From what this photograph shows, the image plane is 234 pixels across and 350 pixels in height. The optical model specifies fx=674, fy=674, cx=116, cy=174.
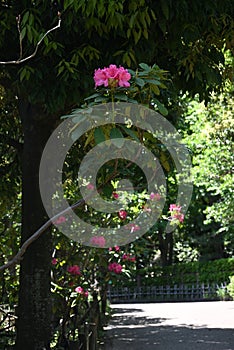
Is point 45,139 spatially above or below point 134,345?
above

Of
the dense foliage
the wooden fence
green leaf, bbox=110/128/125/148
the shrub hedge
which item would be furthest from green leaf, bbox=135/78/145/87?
the wooden fence

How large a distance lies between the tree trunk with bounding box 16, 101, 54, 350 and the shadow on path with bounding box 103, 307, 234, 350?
3273 mm

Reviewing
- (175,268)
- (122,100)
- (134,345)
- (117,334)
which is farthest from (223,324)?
(175,268)

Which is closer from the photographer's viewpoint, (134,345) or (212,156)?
(134,345)

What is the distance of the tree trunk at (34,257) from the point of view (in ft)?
23.6

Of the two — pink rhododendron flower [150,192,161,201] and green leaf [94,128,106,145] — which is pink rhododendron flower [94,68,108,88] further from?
pink rhododendron flower [150,192,161,201]

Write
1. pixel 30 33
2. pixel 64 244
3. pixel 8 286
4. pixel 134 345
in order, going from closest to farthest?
1. pixel 30 33
2. pixel 8 286
3. pixel 64 244
4. pixel 134 345

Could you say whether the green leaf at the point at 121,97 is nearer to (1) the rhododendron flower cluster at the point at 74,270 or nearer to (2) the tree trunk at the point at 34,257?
(2) the tree trunk at the point at 34,257

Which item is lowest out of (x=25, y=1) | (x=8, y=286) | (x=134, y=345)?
(x=134, y=345)

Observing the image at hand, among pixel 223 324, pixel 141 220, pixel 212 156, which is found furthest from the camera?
pixel 212 156

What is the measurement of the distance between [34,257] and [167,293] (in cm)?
2654

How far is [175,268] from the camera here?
33969 millimetres

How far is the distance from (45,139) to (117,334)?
6763 millimetres

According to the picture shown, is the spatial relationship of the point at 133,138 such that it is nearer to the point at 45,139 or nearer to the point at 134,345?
the point at 45,139
